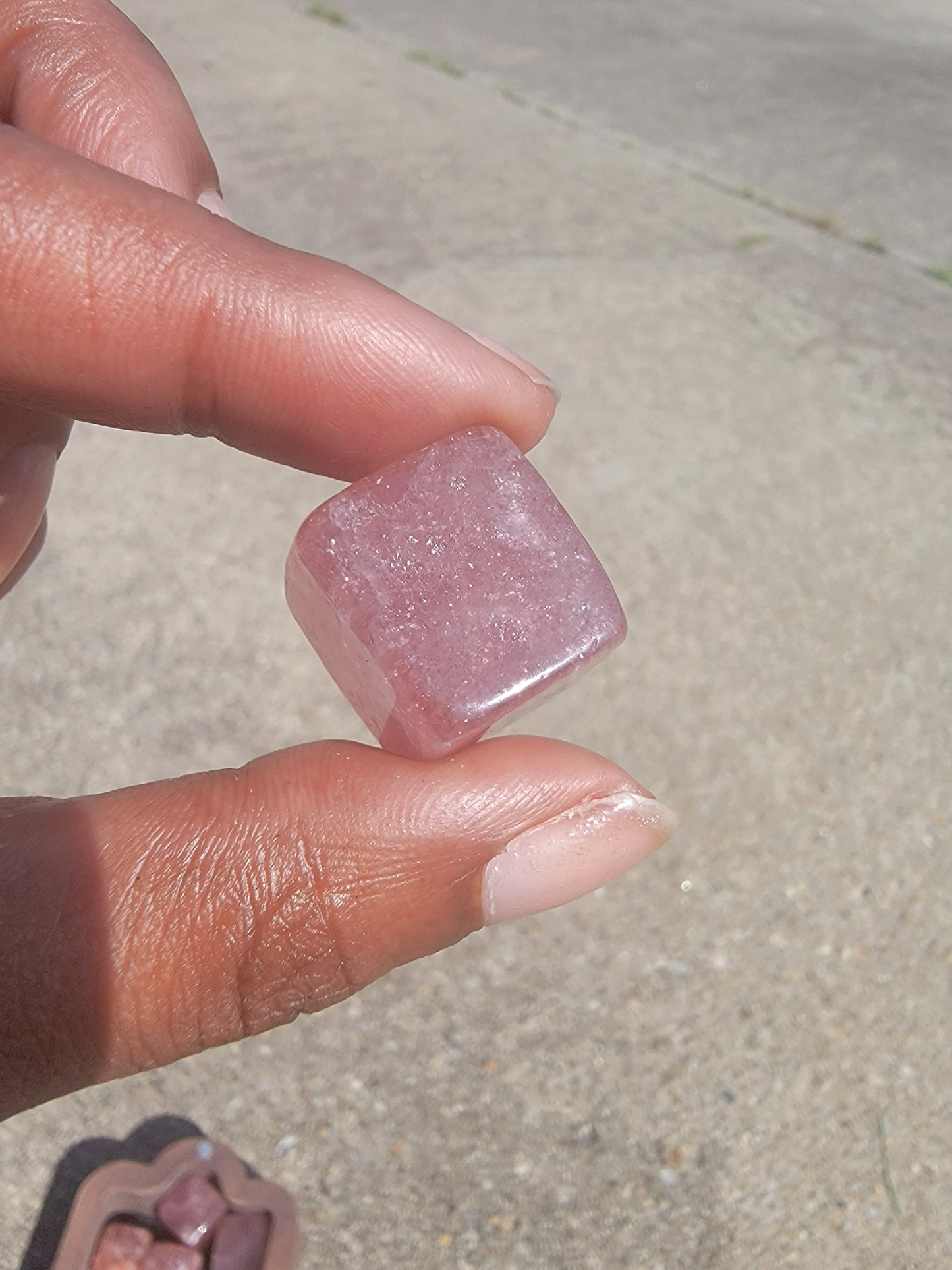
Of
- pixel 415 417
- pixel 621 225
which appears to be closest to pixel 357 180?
pixel 621 225

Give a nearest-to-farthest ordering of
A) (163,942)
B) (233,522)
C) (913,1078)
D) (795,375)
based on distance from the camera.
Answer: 1. (163,942)
2. (913,1078)
3. (233,522)
4. (795,375)

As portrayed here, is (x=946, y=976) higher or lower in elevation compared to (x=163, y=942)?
lower

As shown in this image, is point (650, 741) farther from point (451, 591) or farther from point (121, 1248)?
point (121, 1248)

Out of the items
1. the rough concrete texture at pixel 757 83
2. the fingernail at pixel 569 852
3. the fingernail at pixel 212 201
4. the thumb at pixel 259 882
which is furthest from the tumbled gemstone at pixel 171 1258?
the rough concrete texture at pixel 757 83

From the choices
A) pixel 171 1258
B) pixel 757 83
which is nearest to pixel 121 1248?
pixel 171 1258

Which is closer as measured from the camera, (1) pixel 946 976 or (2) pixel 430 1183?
(2) pixel 430 1183

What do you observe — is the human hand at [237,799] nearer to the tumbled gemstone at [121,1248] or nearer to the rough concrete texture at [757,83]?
the tumbled gemstone at [121,1248]

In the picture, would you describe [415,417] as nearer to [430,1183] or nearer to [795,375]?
[430,1183]

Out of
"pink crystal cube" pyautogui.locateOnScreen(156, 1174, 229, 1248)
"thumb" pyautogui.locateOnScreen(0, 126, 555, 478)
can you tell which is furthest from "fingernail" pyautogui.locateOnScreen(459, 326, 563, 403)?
"pink crystal cube" pyautogui.locateOnScreen(156, 1174, 229, 1248)
